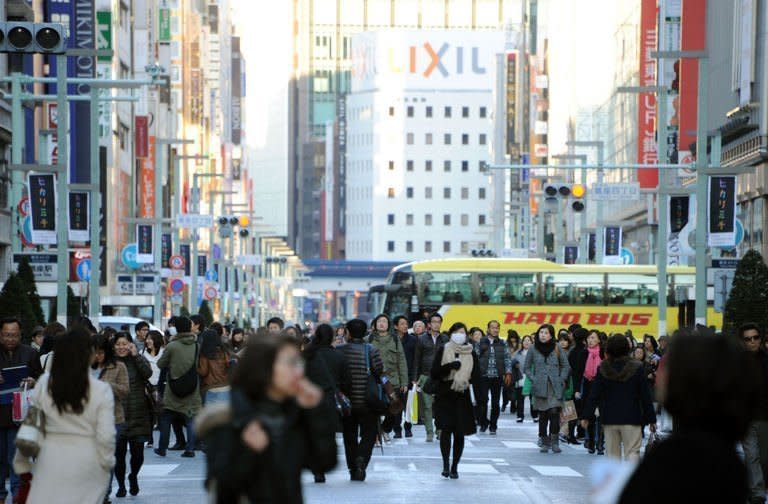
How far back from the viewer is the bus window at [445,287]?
5175 centimetres

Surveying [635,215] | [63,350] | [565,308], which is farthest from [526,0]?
[63,350]

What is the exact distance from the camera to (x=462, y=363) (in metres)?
17.6

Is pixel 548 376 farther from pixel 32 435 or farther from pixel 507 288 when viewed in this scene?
pixel 507 288

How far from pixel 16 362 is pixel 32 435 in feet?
14.3

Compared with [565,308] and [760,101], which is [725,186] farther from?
[565,308]

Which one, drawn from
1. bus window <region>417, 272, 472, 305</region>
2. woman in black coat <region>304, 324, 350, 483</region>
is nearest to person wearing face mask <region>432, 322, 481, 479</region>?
woman in black coat <region>304, 324, 350, 483</region>

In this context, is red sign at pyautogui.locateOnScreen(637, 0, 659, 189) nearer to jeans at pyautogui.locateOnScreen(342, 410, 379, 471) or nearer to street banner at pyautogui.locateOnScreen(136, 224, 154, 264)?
street banner at pyautogui.locateOnScreen(136, 224, 154, 264)

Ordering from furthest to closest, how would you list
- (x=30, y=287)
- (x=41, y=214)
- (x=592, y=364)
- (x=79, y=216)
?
(x=79, y=216) → (x=41, y=214) → (x=30, y=287) → (x=592, y=364)

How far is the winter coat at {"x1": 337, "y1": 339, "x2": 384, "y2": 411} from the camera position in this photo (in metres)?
16.3

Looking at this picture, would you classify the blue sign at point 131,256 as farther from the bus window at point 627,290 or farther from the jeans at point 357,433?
the jeans at point 357,433

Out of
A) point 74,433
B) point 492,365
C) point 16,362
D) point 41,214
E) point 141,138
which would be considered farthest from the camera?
point 141,138

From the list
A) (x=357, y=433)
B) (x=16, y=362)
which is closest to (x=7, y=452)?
(x=16, y=362)

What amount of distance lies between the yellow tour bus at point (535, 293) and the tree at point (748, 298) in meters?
22.0

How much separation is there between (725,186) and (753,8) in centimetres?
1272
